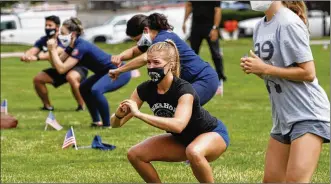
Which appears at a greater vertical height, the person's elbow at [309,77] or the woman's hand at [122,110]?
the person's elbow at [309,77]

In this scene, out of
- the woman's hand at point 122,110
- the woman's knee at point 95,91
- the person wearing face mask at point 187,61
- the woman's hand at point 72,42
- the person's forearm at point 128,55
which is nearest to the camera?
the woman's hand at point 122,110

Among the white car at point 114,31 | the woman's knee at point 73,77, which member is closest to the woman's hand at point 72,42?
the woman's knee at point 73,77

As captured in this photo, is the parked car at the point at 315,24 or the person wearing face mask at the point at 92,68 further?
the parked car at the point at 315,24

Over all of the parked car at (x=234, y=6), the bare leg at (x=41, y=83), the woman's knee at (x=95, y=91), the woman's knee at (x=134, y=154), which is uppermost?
the woman's knee at (x=134, y=154)

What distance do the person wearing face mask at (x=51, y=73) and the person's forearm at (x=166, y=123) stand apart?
25.9ft

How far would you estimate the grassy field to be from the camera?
9.43 m

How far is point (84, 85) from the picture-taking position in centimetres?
1347

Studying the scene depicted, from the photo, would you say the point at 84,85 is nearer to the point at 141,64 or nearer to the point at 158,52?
the point at 141,64

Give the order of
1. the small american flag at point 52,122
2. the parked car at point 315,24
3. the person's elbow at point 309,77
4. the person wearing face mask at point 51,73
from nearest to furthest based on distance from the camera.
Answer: the person's elbow at point 309,77, the small american flag at point 52,122, the person wearing face mask at point 51,73, the parked car at point 315,24

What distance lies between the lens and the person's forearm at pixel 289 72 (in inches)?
256

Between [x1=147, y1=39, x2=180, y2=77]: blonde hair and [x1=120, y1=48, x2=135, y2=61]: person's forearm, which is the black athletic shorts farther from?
[x1=147, y1=39, x2=180, y2=77]: blonde hair

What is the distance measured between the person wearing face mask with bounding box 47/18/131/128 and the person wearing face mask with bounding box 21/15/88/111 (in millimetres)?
922

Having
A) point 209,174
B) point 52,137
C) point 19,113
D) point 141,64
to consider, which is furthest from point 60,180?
point 19,113

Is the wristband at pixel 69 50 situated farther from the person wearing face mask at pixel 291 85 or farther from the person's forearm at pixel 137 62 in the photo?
the person wearing face mask at pixel 291 85
